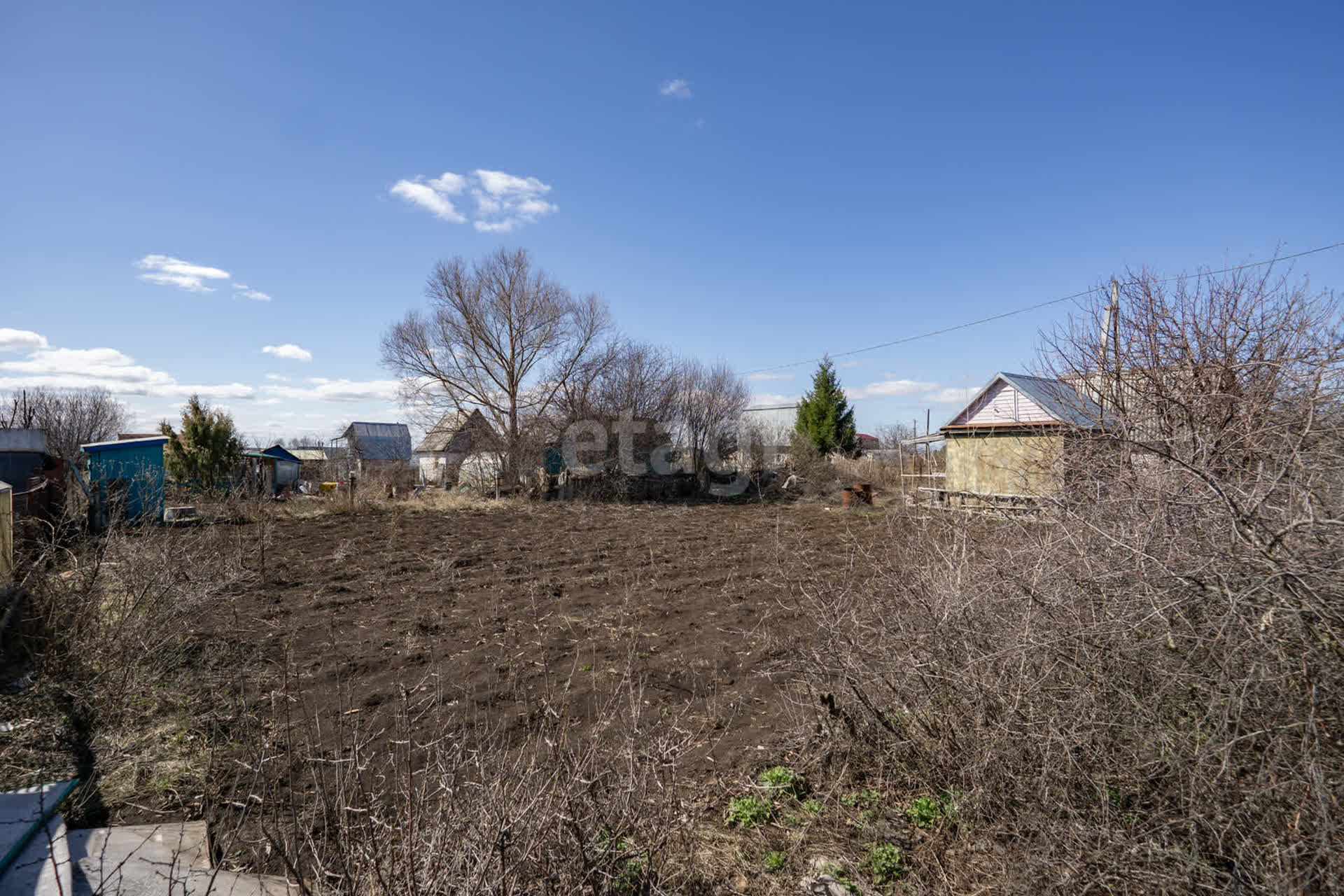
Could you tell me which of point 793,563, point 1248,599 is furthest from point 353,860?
point 793,563

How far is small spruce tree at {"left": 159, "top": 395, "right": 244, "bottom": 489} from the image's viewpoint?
60.5 ft

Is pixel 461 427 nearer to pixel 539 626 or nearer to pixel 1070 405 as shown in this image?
pixel 539 626

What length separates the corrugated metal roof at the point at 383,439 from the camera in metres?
43.2

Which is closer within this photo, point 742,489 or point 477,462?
point 477,462

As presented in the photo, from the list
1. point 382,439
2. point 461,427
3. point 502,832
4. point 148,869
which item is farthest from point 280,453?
point 502,832

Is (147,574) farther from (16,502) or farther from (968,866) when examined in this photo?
(968,866)

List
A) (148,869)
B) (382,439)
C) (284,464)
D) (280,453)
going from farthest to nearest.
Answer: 1. (382,439)
2. (280,453)
3. (284,464)
4. (148,869)

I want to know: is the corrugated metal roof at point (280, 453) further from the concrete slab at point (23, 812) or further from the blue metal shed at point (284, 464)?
the concrete slab at point (23, 812)

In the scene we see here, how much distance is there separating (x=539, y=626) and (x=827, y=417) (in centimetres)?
2619

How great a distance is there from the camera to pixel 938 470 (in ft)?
80.5

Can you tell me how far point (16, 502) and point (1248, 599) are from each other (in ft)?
40.0

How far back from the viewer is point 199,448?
1866 centimetres

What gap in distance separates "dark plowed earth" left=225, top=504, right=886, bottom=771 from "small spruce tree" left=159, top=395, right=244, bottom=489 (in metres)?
6.29

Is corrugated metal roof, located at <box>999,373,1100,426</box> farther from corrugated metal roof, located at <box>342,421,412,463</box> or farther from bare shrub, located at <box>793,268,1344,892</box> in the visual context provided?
corrugated metal roof, located at <box>342,421,412,463</box>
